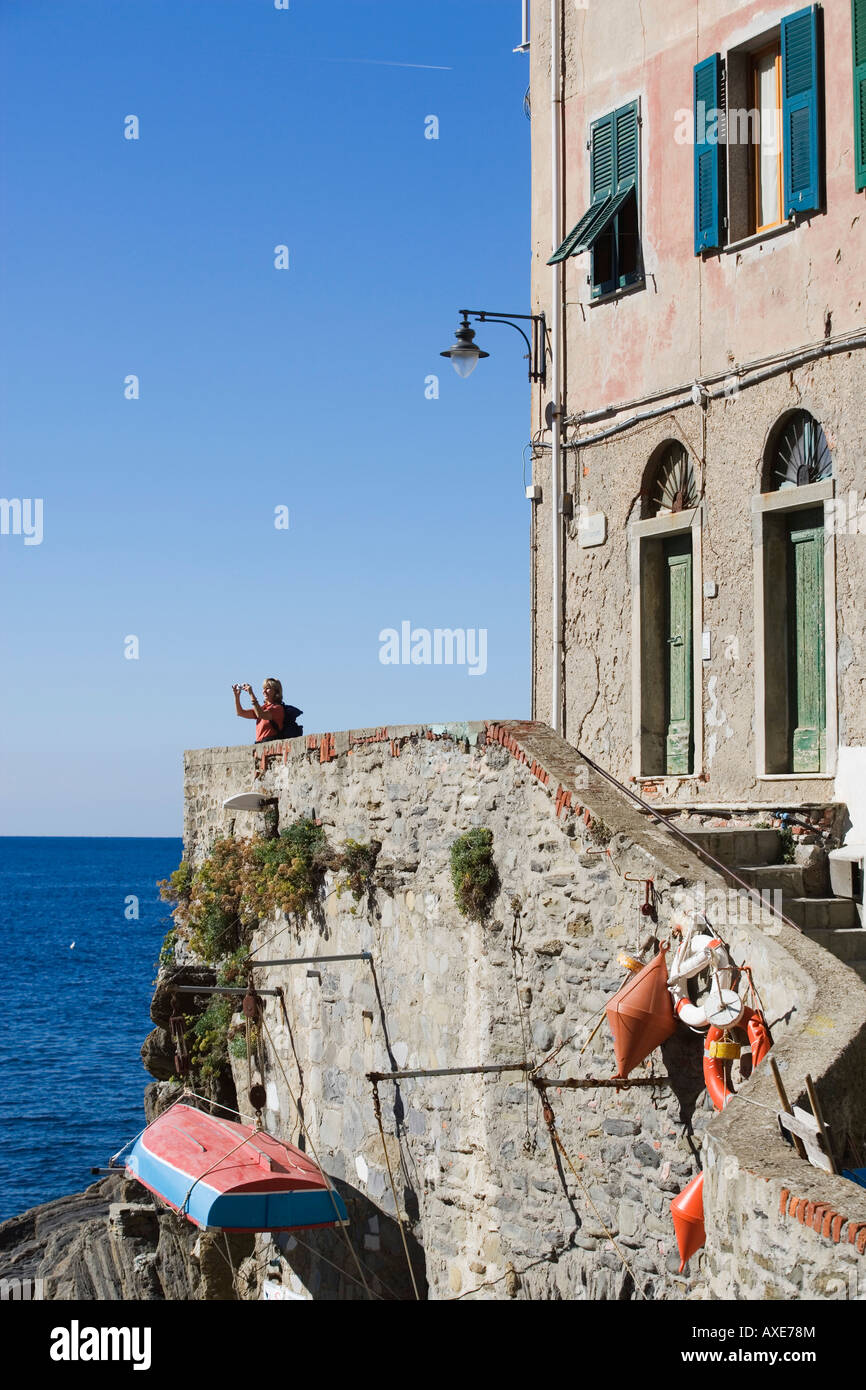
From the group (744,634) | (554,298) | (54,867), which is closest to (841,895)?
(744,634)

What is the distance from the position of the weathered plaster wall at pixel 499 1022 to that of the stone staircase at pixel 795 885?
5.02 feet

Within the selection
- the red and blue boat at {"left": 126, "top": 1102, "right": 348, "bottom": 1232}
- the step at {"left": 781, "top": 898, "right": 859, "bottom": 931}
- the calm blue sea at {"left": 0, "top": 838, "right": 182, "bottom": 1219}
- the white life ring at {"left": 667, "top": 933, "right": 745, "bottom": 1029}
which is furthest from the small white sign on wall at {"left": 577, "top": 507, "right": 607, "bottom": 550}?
the white life ring at {"left": 667, "top": 933, "right": 745, "bottom": 1029}

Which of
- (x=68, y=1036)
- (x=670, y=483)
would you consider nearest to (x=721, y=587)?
(x=670, y=483)

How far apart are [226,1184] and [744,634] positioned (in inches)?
228

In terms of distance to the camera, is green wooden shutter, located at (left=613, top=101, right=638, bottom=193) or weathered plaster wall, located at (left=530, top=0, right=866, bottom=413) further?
green wooden shutter, located at (left=613, top=101, right=638, bottom=193)

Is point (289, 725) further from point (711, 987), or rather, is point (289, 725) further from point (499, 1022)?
point (711, 987)

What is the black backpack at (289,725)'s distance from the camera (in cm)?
1390

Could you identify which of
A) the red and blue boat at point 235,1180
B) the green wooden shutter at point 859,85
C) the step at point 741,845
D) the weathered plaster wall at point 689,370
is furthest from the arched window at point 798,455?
the red and blue boat at point 235,1180

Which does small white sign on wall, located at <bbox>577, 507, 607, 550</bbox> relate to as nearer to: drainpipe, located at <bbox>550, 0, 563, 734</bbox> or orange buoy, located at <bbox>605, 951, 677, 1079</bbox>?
drainpipe, located at <bbox>550, 0, 563, 734</bbox>

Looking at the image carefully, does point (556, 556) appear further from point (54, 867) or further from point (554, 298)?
point (54, 867)

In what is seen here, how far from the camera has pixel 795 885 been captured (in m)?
10.4

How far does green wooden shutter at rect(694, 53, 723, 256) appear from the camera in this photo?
12633 mm

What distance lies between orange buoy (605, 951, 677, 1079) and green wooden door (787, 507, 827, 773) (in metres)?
4.09

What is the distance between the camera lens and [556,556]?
1460 centimetres
